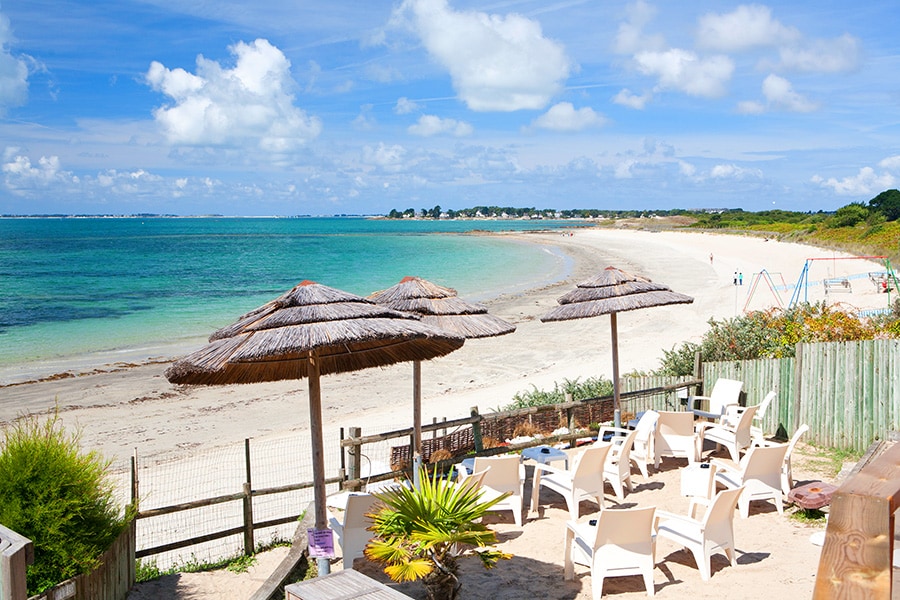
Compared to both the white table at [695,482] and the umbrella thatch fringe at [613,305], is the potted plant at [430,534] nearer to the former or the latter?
the white table at [695,482]

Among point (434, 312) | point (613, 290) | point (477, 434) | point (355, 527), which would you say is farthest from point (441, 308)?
point (355, 527)

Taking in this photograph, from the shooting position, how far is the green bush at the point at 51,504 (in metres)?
5.30

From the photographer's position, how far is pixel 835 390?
32.2ft

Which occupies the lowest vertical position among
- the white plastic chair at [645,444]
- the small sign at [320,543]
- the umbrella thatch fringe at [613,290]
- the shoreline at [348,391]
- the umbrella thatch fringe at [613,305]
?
the shoreline at [348,391]

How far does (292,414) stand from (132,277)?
4456cm

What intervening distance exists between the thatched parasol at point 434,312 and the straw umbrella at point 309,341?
1639mm

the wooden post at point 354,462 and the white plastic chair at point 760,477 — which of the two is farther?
the wooden post at point 354,462

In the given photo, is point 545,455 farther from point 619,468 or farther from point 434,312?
point 434,312

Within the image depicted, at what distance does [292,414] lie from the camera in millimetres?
16453

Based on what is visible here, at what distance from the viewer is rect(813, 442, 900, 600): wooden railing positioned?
1557 mm

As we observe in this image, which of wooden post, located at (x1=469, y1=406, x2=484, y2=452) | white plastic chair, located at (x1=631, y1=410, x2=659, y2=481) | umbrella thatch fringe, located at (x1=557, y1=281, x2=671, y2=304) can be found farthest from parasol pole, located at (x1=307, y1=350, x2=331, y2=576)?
umbrella thatch fringe, located at (x1=557, y1=281, x2=671, y2=304)

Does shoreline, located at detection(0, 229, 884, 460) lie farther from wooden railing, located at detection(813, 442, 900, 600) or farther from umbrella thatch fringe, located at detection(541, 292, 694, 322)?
wooden railing, located at detection(813, 442, 900, 600)

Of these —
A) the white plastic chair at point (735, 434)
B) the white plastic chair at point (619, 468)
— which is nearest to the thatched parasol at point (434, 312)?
the white plastic chair at point (619, 468)

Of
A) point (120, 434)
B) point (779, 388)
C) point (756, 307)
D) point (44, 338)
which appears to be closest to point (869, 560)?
point (779, 388)
